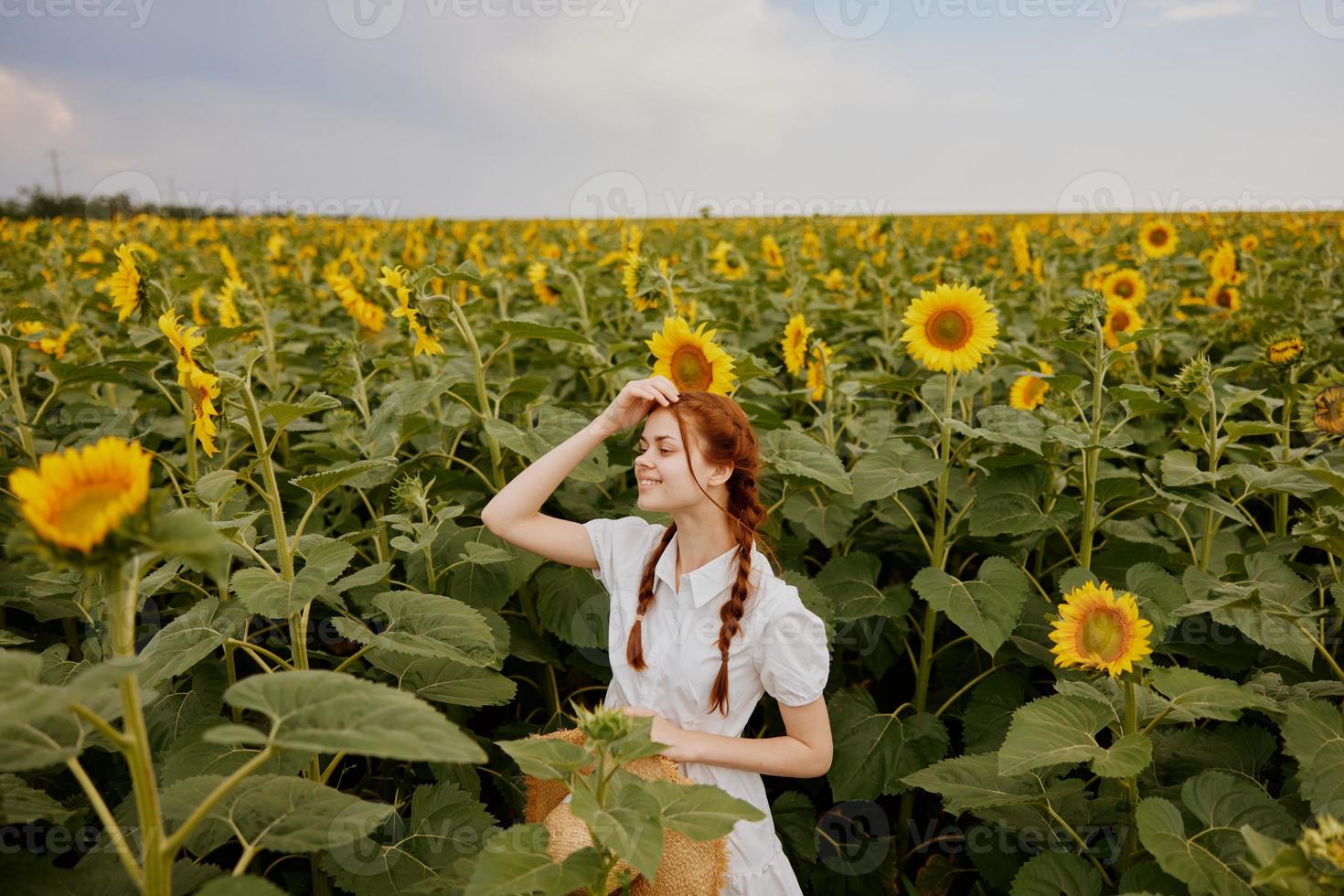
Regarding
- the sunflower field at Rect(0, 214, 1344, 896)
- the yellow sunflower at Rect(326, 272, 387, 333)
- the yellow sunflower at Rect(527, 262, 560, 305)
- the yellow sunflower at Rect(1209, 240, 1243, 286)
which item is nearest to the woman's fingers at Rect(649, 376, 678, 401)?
the sunflower field at Rect(0, 214, 1344, 896)

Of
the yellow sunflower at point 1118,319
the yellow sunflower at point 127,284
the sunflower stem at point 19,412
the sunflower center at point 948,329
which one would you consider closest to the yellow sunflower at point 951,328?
the sunflower center at point 948,329

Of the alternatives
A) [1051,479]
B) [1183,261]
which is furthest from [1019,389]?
[1183,261]

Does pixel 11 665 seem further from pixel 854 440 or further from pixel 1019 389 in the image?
pixel 1019 389

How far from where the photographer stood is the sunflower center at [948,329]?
2.97 meters

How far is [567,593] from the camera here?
2.83 metres

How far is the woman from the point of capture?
203 cm

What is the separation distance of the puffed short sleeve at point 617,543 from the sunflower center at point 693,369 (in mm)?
495

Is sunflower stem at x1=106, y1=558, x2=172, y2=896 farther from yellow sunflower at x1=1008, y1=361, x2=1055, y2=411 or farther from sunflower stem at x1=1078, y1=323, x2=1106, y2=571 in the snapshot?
yellow sunflower at x1=1008, y1=361, x2=1055, y2=411

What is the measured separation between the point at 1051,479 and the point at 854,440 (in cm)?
92

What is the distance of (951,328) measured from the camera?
117 inches

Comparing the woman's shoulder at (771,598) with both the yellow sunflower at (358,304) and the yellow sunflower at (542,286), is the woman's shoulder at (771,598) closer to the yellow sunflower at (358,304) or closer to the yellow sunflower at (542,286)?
the yellow sunflower at (358,304)

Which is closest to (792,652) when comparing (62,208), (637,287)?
(637,287)

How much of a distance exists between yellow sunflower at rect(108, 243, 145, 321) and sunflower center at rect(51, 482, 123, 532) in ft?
7.31

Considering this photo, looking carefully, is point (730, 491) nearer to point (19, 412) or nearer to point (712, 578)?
point (712, 578)
